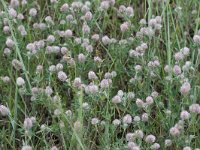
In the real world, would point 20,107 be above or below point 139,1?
below

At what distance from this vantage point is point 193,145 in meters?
2.08

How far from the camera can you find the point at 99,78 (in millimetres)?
2383

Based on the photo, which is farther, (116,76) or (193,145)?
(116,76)

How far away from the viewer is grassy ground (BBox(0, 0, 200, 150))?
81.4 inches

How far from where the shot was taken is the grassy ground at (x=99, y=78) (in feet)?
6.78

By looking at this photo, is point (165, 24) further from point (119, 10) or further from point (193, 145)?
point (193, 145)

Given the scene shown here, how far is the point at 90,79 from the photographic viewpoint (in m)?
2.30

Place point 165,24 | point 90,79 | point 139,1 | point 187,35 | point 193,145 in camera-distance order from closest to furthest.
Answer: point 193,145
point 90,79
point 165,24
point 187,35
point 139,1

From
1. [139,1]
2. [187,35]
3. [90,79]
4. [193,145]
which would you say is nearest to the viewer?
[193,145]

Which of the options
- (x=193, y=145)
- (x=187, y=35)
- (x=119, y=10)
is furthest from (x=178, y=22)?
(x=193, y=145)

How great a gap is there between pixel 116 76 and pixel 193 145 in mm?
508

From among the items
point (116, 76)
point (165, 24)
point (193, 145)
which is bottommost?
point (193, 145)

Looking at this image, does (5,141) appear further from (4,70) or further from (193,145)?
(193,145)

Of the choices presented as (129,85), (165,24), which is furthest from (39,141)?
(165,24)
